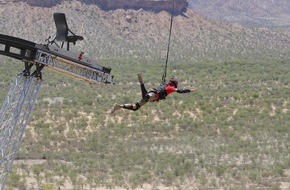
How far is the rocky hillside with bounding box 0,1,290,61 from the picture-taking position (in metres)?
108

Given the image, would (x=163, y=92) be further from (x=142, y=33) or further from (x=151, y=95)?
(x=142, y=33)

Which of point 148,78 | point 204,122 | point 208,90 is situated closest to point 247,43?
point 148,78

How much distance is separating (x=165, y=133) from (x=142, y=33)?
3363 inches

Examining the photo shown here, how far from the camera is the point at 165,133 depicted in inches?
1586

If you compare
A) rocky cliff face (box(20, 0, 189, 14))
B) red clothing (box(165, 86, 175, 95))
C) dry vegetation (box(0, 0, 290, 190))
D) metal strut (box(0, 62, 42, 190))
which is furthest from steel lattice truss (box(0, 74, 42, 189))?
rocky cliff face (box(20, 0, 189, 14))

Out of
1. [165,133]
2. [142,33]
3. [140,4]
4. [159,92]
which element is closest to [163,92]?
[159,92]

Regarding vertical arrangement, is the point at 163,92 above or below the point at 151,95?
above

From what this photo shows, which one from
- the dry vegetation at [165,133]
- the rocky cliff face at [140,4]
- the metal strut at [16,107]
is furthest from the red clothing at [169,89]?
the rocky cliff face at [140,4]

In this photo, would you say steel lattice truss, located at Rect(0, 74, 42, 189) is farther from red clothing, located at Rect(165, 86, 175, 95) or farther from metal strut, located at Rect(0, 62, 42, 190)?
red clothing, located at Rect(165, 86, 175, 95)

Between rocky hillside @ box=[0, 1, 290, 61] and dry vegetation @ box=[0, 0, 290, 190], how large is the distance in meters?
19.5

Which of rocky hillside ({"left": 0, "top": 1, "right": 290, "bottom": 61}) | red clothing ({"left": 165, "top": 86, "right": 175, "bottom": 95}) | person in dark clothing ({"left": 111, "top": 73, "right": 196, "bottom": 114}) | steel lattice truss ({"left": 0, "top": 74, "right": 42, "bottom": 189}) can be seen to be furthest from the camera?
rocky hillside ({"left": 0, "top": 1, "right": 290, "bottom": 61})

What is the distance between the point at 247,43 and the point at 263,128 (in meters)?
82.0

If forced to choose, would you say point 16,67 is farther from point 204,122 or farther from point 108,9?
point 108,9

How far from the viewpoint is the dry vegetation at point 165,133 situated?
29812 millimetres
